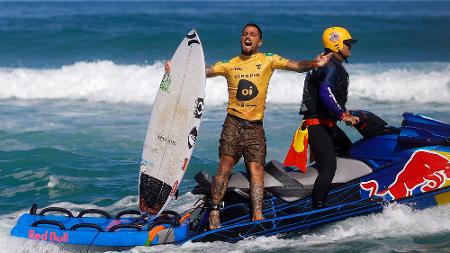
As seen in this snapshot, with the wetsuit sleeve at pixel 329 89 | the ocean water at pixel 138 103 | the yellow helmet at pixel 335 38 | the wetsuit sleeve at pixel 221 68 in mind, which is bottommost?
the ocean water at pixel 138 103

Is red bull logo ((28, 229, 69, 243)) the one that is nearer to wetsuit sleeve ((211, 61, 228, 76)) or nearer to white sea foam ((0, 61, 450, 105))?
wetsuit sleeve ((211, 61, 228, 76))

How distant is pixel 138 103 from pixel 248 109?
11169 mm

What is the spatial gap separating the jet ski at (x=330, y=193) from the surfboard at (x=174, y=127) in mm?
233

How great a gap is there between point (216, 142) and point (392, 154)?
5.61m

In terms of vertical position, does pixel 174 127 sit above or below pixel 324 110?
below

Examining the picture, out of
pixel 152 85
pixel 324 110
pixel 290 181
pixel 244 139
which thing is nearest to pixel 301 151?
pixel 290 181

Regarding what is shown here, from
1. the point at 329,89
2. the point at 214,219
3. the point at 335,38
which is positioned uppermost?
the point at 335,38

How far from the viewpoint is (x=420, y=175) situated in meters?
6.29

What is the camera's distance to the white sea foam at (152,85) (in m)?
17.3

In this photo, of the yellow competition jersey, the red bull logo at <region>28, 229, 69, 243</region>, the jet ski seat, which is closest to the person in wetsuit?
the jet ski seat

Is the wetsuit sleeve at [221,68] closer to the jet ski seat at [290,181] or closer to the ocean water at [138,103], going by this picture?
the jet ski seat at [290,181]

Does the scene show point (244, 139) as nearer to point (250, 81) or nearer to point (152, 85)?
point (250, 81)

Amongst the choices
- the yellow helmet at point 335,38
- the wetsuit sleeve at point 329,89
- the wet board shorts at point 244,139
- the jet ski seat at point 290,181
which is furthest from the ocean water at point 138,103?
the yellow helmet at point 335,38

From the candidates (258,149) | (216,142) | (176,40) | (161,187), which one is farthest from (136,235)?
(176,40)
